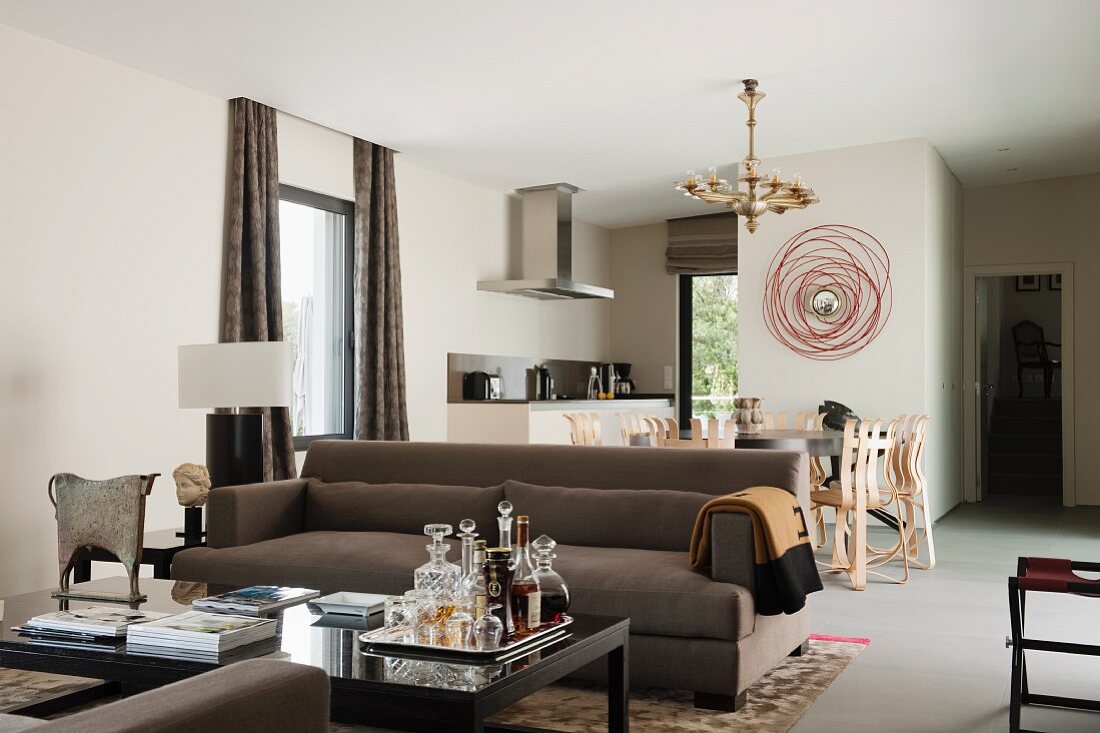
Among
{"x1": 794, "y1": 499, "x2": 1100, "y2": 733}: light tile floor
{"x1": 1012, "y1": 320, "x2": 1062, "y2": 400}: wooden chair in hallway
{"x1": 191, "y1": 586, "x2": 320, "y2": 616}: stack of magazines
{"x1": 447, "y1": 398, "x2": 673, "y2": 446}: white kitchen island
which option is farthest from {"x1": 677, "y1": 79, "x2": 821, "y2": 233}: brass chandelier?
{"x1": 1012, "y1": 320, "x2": 1062, "y2": 400}: wooden chair in hallway

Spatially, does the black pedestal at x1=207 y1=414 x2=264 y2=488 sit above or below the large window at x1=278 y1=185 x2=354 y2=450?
below

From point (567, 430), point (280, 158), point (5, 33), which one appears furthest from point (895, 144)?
point (5, 33)

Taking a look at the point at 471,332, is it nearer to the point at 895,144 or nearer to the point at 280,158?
the point at 280,158

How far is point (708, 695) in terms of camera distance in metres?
3.30

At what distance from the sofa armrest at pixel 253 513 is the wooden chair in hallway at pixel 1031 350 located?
10.5 m

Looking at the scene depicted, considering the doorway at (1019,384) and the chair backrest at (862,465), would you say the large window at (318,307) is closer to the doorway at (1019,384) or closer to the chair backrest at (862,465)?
the chair backrest at (862,465)

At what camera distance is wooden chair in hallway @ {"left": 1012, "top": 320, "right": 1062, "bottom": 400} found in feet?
40.8

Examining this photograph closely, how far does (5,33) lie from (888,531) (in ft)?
20.8

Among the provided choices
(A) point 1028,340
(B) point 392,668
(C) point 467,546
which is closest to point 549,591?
(C) point 467,546

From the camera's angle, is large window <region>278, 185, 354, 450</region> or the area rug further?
large window <region>278, 185, 354, 450</region>

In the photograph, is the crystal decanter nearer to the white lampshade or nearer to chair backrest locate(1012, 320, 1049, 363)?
the white lampshade

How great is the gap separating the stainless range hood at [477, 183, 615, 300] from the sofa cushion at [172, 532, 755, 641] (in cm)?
484

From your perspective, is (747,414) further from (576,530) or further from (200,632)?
(200,632)

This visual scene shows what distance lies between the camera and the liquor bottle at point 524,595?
2510mm
